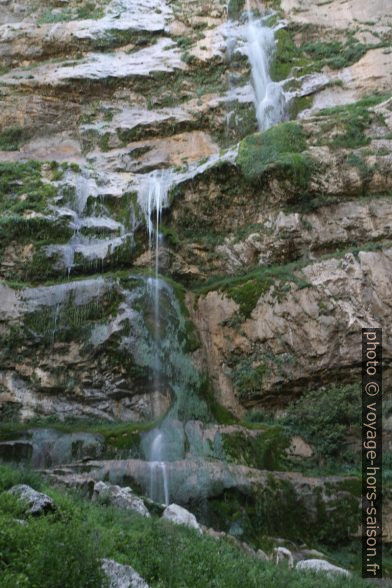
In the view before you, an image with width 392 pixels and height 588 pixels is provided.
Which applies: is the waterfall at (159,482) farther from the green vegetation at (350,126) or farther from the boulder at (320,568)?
the green vegetation at (350,126)

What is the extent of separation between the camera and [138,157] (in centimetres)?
2153

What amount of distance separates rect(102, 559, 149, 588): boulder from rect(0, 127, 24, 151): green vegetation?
20.0 metres

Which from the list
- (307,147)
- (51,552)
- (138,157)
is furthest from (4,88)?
(51,552)

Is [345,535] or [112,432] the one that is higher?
[112,432]

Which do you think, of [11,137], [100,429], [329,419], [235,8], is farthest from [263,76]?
[100,429]

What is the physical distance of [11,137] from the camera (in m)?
22.6

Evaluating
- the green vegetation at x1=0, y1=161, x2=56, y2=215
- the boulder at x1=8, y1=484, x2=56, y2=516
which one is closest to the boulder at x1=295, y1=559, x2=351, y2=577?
the boulder at x1=8, y1=484, x2=56, y2=516

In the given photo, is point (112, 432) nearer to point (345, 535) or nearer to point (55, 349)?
point (55, 349)

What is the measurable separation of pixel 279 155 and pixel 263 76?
28.2 ft

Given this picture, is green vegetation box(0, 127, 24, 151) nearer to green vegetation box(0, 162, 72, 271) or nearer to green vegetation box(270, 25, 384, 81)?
green vegetation box(0, 162, 72, 271)

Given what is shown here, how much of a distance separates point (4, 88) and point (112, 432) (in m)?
17.1

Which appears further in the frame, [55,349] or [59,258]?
[59,258]

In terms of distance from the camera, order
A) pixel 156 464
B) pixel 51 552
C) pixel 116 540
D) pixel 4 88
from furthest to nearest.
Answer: pixel 4 88 < pixel 156 464 < pixel 116 540 < pixel 51 552

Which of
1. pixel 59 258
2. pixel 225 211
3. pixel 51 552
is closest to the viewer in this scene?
pixel 51 552
